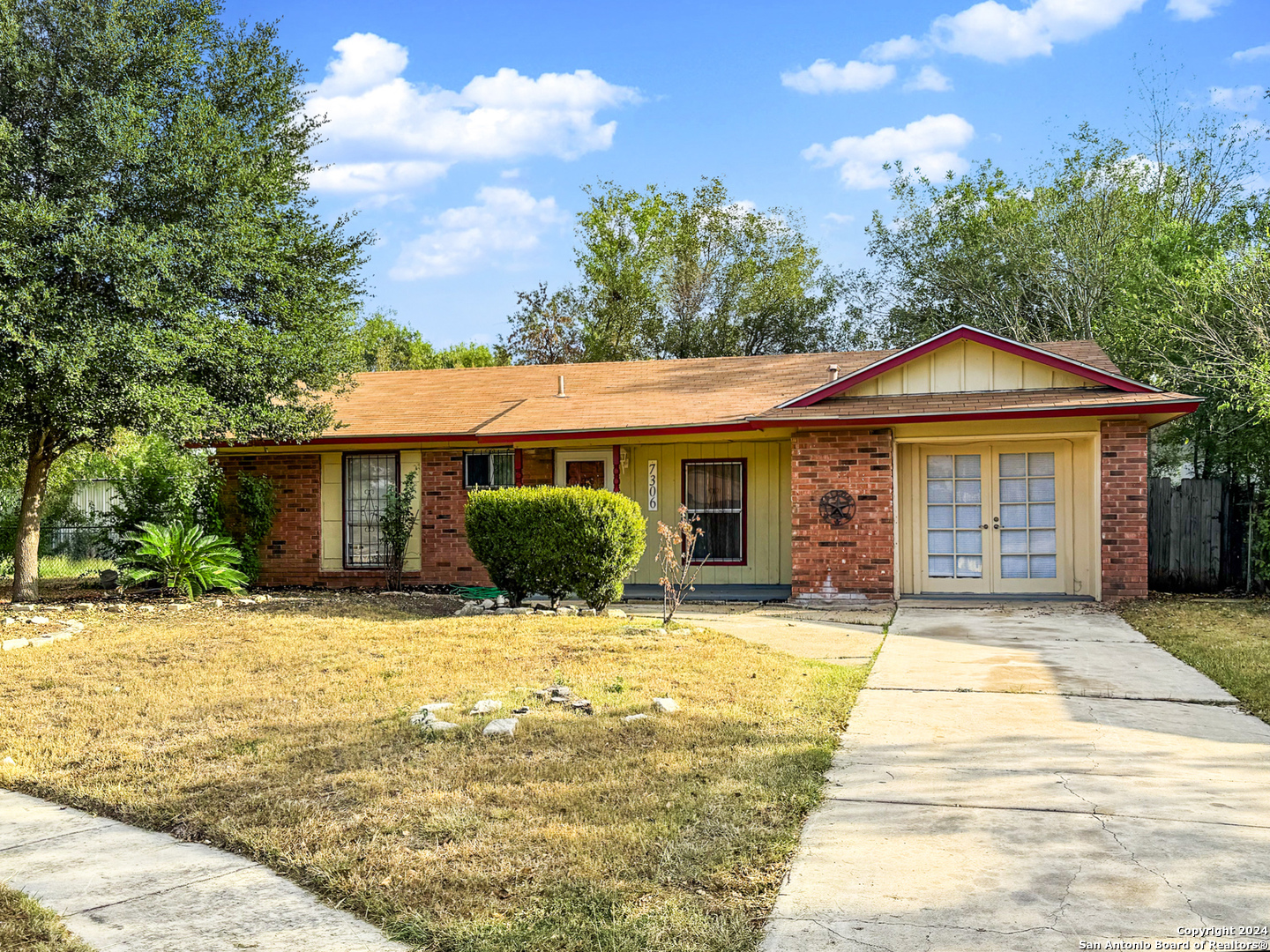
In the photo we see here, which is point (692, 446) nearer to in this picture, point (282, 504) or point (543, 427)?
point (543, 427)

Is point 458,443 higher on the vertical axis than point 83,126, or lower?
lower

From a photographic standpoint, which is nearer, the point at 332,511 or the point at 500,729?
the point at 500,729

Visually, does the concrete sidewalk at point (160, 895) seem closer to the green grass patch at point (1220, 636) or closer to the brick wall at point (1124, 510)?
the green grass patch at point (1220, 636)

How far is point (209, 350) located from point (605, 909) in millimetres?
9501

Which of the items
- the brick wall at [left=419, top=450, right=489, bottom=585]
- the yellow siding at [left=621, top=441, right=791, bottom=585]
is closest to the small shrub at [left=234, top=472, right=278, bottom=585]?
the brick wall at [left=419, top=450, right=489, bottom=585]

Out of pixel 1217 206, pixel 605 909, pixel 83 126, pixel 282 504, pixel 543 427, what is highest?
pixel 1217 206

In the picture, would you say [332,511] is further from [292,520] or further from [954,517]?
[954,517]

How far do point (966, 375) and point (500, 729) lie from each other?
8.95 metres

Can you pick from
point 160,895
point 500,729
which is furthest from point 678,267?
point 160,895

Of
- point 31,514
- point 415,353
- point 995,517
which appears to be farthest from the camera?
point 415,353

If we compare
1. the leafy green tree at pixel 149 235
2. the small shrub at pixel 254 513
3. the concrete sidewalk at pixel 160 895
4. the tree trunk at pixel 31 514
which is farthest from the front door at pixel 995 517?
the tree trunk at pixel 31 514

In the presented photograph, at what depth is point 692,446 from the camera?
48.0 ft

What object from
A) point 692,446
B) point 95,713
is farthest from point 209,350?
point 692,446

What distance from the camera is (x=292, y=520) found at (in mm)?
15219
